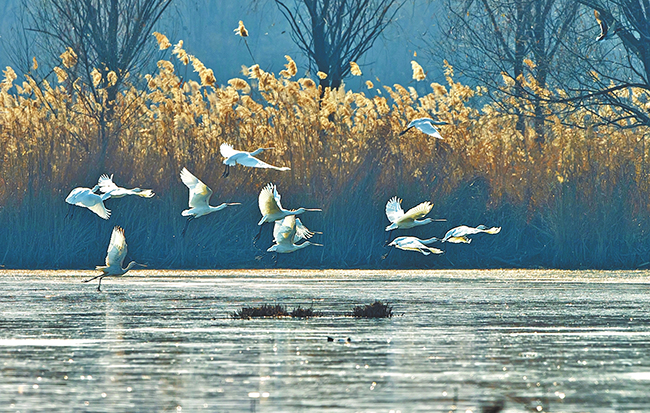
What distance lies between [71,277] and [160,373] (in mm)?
10131

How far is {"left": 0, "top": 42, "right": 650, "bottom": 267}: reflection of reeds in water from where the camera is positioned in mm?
20672

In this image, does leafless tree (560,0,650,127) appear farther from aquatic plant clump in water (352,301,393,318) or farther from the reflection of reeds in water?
aquatic plant clump in water (352,301,393,318)

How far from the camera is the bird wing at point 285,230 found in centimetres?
1728

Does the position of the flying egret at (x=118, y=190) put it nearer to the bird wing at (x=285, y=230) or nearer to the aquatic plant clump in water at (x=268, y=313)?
the bird wing at (x=285, y=230)

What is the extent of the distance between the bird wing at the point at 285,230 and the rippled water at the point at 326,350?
1316mm

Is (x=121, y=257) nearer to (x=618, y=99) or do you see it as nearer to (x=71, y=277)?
(x=71, y=277)

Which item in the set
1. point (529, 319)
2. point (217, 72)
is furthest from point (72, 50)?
point (217, 72)

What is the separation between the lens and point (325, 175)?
21516 millimetres

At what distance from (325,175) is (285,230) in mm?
4220

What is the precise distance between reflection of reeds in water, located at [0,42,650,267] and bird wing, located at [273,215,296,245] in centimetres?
318

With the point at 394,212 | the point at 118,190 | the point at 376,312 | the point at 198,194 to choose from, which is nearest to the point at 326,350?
the point at 376,312

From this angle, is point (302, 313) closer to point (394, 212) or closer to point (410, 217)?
point (410, 217)

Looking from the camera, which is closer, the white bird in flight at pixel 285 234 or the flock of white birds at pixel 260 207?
the flock of white birds at pixel 260 207

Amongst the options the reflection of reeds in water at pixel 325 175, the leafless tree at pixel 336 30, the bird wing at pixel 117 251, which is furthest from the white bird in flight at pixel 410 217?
the leafless tree at pixel 336 30
